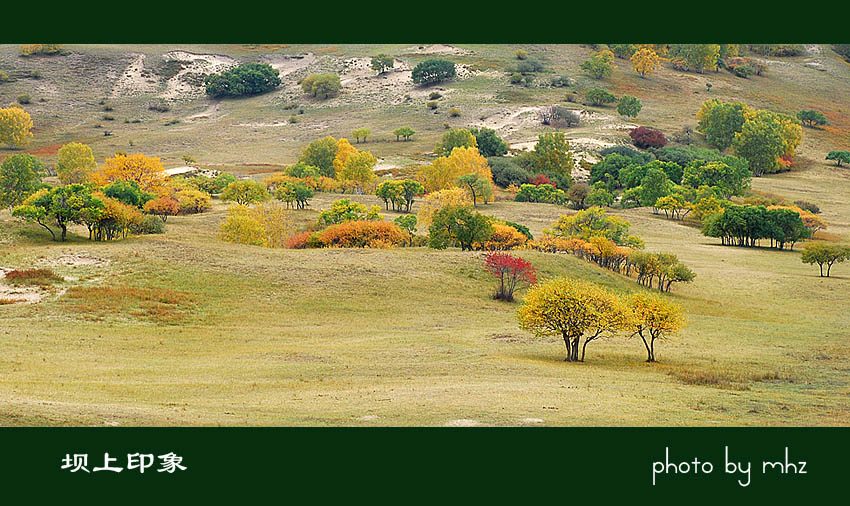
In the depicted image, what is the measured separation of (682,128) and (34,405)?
7366 inches

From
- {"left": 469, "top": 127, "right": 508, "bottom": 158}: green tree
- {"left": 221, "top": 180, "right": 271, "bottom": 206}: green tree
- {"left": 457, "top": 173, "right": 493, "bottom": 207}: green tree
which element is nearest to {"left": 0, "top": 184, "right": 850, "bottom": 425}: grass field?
{"left": 221, "top": 180, "right": 271, "bottom": 206}: green tree

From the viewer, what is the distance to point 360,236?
7981 centimetres

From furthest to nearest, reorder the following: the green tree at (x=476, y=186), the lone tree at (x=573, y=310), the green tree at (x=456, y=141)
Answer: the green tree at (x=456, y=141)
the green tree at (x=476, y=186)
the lone tree at (x=573, y=310)

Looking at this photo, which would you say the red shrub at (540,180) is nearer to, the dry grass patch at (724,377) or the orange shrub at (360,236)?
the orange shrub at (360,236)

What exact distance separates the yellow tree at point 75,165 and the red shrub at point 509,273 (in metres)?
88.7

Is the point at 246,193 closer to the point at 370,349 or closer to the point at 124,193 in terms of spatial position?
the point at 124,193

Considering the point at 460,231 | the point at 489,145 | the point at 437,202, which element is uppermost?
the point at 460,231

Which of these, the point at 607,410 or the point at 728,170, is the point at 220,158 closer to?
the point at 728,170

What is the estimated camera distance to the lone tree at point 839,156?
175000mm

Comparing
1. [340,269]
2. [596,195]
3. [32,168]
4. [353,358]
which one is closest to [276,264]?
[340,269]

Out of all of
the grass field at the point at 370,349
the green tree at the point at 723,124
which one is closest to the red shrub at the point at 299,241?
the grass field at the point at 370,349

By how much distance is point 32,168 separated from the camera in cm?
11312

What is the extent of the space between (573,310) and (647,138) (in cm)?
14227

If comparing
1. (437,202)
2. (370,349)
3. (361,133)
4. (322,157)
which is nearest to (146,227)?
(437,202)
